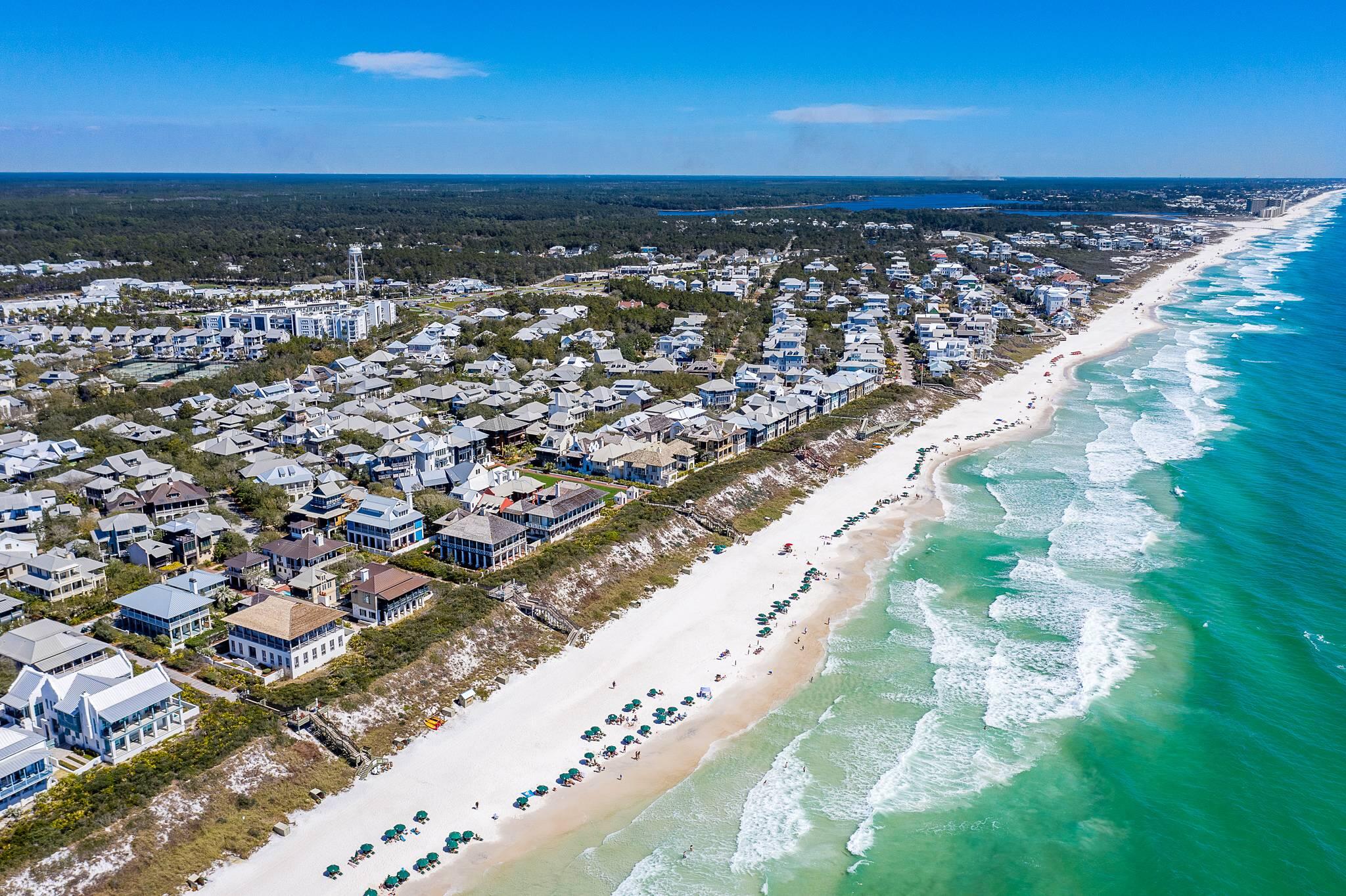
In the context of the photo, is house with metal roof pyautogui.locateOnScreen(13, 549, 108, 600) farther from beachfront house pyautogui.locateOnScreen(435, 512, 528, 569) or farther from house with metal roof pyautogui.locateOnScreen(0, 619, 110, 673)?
beachfront house pyautogui.locateOnScreen(435, 512, 528, 569)

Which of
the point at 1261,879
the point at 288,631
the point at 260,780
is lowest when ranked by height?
the point at 1261,879

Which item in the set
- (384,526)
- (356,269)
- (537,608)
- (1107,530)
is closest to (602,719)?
(537,608)

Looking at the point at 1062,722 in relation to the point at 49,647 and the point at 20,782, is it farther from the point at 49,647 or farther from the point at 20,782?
the point at 49,647

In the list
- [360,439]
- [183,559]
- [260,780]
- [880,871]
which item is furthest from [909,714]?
[360,439]

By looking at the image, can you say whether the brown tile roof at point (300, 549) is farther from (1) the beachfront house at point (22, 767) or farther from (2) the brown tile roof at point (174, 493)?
(1) the beachfront house at point (22, 767)

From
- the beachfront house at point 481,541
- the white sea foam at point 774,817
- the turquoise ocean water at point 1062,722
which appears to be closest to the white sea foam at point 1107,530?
the turquoise ocean water at point 1062,722

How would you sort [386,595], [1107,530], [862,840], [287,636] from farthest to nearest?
[1107,530], [386,595], [287,636], [862,840]

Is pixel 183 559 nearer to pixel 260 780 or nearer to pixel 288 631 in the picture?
pixel 288 631
